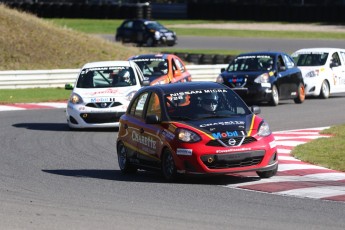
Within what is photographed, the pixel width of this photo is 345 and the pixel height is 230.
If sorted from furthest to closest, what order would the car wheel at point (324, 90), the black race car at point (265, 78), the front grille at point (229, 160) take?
the car wheel at point (324, 90) < the black race car at point (265, 78) < the front grille at point (229, 160)

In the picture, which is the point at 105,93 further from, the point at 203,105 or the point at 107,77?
the point at 203,105

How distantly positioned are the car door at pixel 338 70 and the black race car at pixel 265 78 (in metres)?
1.65

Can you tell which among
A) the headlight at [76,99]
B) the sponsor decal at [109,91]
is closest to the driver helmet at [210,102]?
the sponsor decal at [109,91]

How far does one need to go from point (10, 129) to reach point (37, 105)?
21.3 feet

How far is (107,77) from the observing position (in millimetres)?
21703

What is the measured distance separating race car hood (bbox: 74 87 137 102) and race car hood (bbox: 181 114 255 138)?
25.6 ft

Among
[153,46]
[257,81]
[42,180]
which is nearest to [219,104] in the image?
[42,180]

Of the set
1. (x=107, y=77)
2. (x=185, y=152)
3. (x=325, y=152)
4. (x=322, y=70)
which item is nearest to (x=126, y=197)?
(x=185, y=152)

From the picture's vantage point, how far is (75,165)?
49.7 ft

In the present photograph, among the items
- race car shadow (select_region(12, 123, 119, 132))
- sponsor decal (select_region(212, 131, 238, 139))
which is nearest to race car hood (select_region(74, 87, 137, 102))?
race car shadow (select_region(12, 123, 119, 132))

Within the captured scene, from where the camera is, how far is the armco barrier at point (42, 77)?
31719mm

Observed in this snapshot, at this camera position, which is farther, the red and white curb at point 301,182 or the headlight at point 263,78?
the headlight at point 263,78

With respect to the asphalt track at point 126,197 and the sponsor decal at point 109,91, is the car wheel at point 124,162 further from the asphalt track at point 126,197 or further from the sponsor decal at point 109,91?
the sponsor decal at point 109,91

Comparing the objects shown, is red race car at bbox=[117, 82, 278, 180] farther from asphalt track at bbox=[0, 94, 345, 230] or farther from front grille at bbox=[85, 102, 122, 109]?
front grille at bbox=[85, 102, 122, 109]
